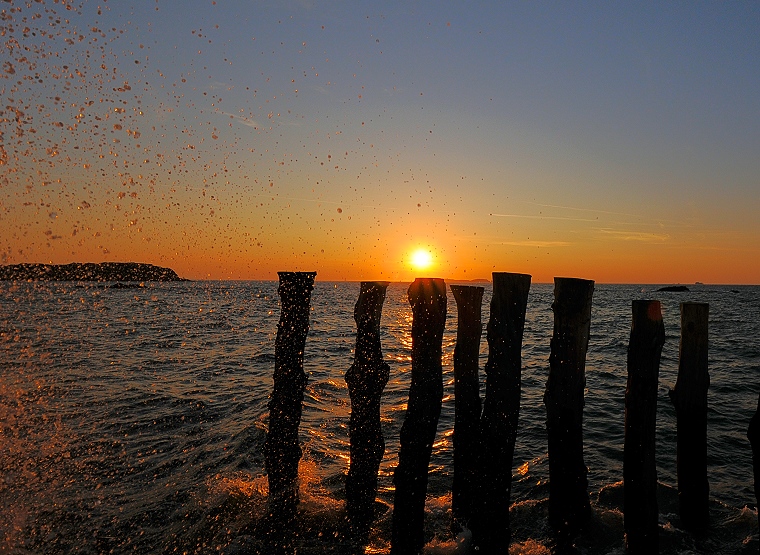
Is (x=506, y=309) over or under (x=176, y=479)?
over

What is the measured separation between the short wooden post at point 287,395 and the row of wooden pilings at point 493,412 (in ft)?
0.04

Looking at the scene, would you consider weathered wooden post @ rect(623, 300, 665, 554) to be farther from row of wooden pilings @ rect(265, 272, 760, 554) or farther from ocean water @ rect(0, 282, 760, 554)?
ocean water @ rect(0, 282, 760, 554)

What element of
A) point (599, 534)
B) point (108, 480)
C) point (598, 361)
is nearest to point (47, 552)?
point (108, 480)

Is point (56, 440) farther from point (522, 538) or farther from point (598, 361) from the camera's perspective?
point (598, 361)

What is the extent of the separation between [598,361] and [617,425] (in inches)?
325

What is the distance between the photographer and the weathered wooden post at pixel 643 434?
488 cm

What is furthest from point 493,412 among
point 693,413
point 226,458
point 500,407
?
point 226,458

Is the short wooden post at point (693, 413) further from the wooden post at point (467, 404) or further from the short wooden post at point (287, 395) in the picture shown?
the short wooden post at point (287, 395)

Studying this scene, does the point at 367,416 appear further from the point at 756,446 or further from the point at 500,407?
the point at 756,446

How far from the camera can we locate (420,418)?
5301 mm

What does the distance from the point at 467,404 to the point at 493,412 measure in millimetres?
532

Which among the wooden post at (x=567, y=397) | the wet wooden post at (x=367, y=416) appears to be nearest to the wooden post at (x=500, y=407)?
the wooden post at (x=567, y=397)

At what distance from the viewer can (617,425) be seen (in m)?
10.3

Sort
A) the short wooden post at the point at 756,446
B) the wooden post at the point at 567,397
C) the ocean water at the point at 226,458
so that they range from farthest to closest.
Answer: the ocean water at the point at 226,458 < the wooden post at the point at 567,397 < the short wooden post at the point at 756,446
